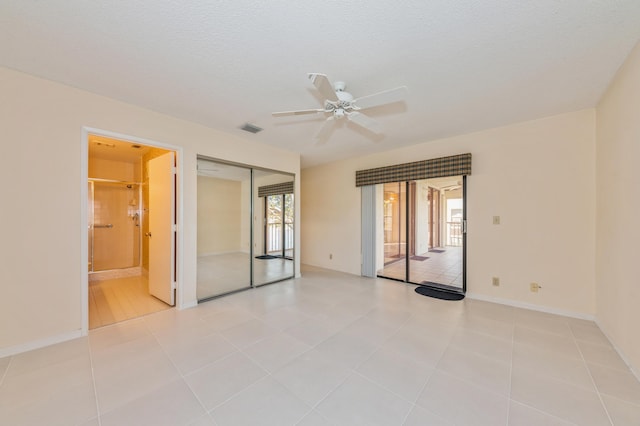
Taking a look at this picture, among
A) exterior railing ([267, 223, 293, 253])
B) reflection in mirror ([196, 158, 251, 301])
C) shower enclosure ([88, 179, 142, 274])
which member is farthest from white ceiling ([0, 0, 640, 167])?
shower enclosure ([88, 179, 142, 274])

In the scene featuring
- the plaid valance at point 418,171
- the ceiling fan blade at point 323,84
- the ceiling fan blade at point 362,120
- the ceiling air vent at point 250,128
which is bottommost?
Answer: the plaid valance at point 418,171

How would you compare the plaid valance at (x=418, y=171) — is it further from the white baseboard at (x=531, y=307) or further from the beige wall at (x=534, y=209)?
the white baseboard at (x=531, y=307)

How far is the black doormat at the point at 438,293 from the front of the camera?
365cm

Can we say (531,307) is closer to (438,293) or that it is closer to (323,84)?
(438,293)

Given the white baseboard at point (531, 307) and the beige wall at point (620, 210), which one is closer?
the beige wall at point (620, 210)

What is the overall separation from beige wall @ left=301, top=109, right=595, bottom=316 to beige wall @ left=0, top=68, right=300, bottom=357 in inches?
183

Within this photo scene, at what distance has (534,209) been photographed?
3.20 m

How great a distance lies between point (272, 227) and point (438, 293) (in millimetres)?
3106

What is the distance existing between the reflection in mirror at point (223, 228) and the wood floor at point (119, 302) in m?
0.68

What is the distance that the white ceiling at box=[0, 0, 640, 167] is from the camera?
4.91ft

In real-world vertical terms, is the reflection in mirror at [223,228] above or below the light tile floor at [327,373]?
above

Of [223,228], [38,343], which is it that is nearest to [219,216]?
[223,228]

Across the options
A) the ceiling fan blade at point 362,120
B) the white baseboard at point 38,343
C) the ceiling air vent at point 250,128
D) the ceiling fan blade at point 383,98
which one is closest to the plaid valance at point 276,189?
the ceiling air vent at point 250,128

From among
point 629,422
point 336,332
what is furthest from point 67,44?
point 629,422
